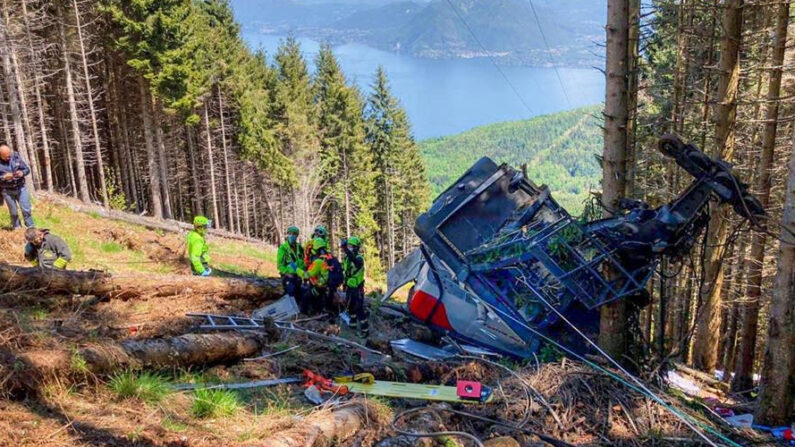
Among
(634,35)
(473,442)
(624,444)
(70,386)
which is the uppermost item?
(634,35)

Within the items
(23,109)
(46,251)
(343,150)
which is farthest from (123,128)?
(46,251)

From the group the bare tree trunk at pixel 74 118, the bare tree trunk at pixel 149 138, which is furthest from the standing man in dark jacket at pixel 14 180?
the bare tree trunk at pixel 149 138

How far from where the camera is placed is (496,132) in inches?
6398

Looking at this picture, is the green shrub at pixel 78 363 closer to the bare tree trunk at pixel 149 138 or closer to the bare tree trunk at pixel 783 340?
the bare tree trunk at pixel 783 340

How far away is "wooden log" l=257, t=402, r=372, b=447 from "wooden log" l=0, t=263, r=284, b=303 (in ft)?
16.8

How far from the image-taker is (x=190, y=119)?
29.5 meters

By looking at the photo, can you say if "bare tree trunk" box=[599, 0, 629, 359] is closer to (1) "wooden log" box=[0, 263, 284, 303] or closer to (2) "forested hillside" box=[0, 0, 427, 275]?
(1) "wooden log" box=[0, 263, 284, 303]

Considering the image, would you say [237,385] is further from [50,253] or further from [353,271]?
[50,253]

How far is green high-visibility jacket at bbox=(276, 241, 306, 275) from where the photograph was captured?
10187mm

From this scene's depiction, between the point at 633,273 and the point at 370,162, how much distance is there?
1438 inches

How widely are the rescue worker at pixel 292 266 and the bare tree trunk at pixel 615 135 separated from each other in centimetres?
554

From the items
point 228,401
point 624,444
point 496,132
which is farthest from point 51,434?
point 496,132

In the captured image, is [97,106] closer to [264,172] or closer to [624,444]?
[264,172]

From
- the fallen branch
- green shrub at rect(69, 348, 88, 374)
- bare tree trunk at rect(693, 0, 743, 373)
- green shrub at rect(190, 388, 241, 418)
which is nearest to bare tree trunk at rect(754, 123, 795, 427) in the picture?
bare tree trunk at rect(693, 0, 743, 373)
